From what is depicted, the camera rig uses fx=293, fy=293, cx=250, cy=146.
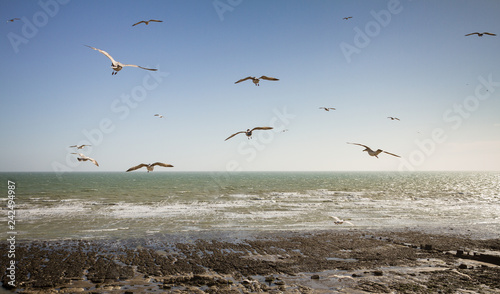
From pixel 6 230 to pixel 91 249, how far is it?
39.6 ft

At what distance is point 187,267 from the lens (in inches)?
615

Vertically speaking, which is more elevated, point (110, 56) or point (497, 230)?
point (110, 56)

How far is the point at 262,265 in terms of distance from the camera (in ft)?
52.5

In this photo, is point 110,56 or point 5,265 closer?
point 110,56

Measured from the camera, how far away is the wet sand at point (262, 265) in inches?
511

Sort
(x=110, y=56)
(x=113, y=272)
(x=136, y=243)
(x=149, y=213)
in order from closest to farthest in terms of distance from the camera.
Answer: (x=110, y=56) → (x=113, y=272) → (x=136, y=243) → (x=149, y=213)

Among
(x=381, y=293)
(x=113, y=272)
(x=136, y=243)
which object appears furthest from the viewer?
(x=136, y=243)

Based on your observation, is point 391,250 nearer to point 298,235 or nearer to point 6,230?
point 298,235

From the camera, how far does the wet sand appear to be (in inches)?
511

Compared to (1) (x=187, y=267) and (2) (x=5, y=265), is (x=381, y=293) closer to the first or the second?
(1) (x=187, y=267)

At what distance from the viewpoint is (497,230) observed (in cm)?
2638

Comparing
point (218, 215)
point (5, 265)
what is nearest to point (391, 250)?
point (218, 215)

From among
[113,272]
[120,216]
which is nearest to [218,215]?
[120,216]

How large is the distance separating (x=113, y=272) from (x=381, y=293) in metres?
12.6
